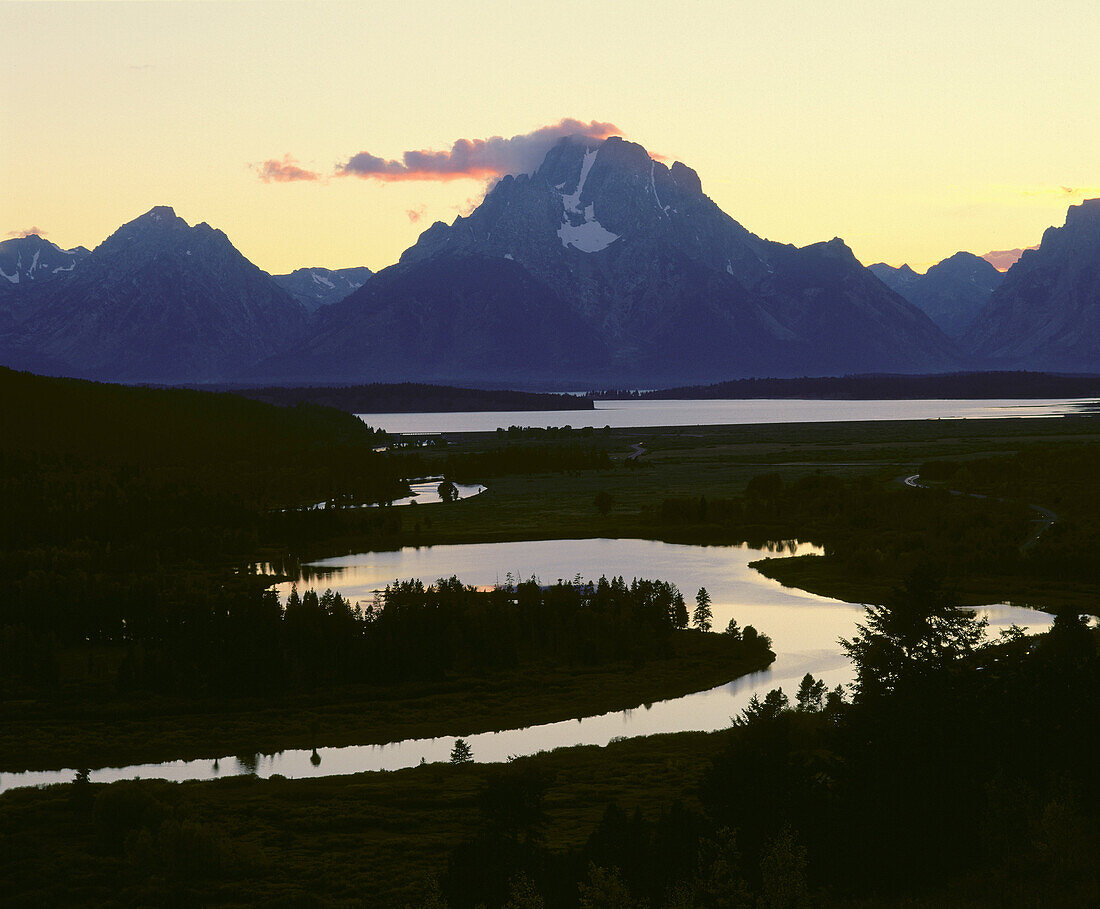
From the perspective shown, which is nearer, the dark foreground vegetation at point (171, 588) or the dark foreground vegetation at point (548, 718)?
the dark foreground vegetation at point (548, 718)

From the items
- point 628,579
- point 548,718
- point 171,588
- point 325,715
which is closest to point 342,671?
point 325,715

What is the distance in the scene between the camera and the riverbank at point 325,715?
49656 millimetres

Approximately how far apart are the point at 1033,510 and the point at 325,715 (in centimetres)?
8526

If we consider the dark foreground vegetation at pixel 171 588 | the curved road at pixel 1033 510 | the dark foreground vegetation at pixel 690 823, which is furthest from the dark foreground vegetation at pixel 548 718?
the curved road at pixel 1033 510

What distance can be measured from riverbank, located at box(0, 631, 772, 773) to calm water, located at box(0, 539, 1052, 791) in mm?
864

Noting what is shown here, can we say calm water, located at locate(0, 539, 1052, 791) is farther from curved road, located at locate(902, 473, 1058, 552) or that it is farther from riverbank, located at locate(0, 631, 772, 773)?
curved road, located at locate(902, 473, 1058, 552)

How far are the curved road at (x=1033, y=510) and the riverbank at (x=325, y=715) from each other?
1761 inches

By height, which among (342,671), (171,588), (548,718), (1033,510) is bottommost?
(548,718)

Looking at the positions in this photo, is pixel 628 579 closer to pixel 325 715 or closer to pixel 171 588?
pixel 171 588

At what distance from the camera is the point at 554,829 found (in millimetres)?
37062

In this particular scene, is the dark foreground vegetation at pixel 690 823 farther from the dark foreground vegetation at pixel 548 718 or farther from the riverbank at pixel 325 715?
the riverbank at pixel 325 715

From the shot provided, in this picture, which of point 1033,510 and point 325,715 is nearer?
point 325,715

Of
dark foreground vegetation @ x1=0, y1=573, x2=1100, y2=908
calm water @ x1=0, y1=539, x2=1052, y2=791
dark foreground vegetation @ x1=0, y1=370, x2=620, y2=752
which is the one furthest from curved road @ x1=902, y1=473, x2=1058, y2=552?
dark foreground vegetation @ x1=0, y1=573, x2=1100, y2=908

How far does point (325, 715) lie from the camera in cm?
5359
